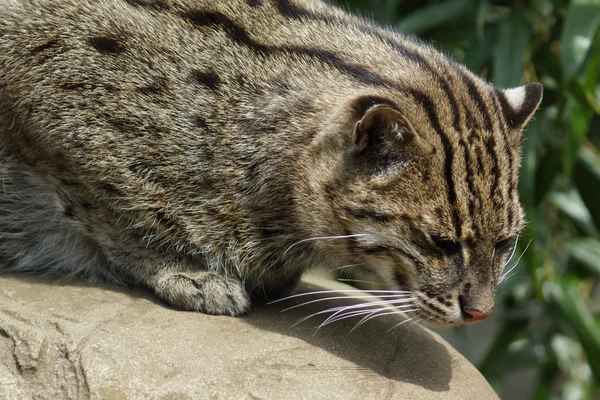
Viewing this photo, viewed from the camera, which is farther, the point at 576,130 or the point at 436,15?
the point at 436,15

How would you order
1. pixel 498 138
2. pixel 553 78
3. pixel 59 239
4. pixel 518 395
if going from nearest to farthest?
pixel 498 138 < pixel 59 239 < pixel 553 78 < pixel 518 395

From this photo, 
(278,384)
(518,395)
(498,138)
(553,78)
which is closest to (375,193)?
(498,138)

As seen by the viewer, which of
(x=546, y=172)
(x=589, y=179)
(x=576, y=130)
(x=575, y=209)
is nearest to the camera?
(x=576, y=130)

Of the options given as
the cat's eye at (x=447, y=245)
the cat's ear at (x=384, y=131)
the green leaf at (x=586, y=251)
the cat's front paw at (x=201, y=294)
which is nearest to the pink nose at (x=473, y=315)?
the cat's eye at (x=447, y=245)

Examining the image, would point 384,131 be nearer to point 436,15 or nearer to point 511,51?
point 511,51

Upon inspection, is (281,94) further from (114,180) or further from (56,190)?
(56,190)

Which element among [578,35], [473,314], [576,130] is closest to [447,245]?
[473,314]
